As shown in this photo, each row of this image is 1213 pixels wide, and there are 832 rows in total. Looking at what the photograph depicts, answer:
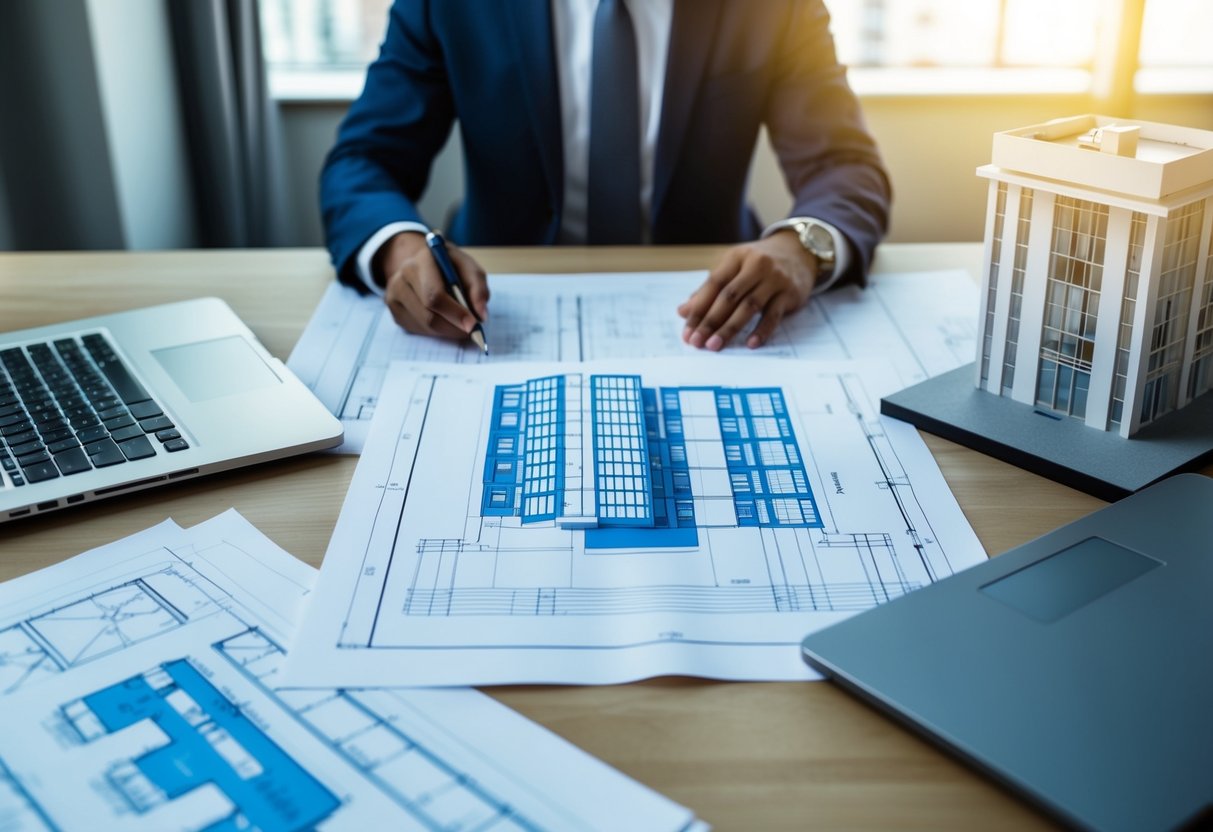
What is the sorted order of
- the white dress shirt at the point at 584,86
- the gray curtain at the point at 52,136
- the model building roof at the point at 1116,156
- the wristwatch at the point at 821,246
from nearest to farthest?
the model building roof at the point at 1116,156
the wristwatch at the point at 821,246
the white dress shirt at the point at 584,86
the gray curtain at the point at 52,136

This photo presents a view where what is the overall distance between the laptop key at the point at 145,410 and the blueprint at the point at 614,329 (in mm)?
131

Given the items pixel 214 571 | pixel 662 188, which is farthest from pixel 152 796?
pixel 662 188

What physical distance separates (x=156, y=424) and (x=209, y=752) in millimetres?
353

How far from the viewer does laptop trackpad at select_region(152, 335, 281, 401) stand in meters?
0.84

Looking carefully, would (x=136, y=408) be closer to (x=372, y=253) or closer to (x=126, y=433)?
(x=126, y=433)

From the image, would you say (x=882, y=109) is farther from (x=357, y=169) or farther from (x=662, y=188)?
(x=357, y=169)

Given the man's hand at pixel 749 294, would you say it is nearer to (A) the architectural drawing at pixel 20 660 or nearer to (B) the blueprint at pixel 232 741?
(B) the blueprint at pixel 232 741

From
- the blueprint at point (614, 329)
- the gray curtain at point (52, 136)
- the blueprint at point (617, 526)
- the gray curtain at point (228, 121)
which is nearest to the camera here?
the blueprint at point (617, 526)

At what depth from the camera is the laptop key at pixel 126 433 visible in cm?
75

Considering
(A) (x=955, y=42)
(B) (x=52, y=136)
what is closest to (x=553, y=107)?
(B) (x=52, y=136)

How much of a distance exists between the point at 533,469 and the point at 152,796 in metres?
0.33

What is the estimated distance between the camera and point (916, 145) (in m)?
2.83

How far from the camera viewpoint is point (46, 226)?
212 centimetres

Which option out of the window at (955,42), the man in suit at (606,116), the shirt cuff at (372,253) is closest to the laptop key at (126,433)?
the shirt cuff at (372,253)
